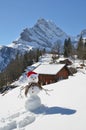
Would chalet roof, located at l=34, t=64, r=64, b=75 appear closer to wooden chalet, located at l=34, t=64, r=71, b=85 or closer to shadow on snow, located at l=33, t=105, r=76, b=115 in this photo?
wooden chalet, located at l=34, t=64, r=71, b=85

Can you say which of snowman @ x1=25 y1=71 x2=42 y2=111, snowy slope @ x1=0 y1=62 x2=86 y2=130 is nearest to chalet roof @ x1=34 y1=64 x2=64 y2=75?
snowman @ x1=25 y1=71 x2=42 y2=111

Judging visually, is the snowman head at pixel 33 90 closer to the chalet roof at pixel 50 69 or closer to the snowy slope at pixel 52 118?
the snowy slope at pixel 52 118

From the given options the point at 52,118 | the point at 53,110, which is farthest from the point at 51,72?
the point at 52,118

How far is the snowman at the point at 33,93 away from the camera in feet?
29.3

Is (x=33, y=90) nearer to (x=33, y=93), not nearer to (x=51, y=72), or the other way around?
Result: (x=33, y=93)

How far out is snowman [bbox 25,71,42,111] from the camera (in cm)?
893

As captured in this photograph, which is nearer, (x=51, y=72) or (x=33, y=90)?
(x=33, y=90)

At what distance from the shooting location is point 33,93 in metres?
9.09

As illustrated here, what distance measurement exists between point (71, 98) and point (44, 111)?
1.77 metres

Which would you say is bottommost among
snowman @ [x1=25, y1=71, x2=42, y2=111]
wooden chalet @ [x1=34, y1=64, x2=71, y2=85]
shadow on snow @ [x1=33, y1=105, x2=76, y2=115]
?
wooden chalet @ [x1=34, y1=64, x2=71, y2=85]

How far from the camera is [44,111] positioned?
339 inches

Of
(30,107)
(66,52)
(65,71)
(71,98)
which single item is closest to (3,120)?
(30,107)

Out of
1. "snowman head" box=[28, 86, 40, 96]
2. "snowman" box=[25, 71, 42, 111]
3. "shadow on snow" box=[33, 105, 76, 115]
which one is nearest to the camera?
"shadow on snow" box=[33, 105, 76, 115]

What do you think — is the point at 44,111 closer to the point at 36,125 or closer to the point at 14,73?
the point at 36,125
